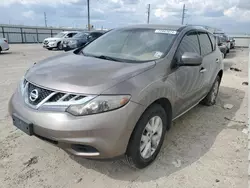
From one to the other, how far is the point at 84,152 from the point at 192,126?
2.31 meters

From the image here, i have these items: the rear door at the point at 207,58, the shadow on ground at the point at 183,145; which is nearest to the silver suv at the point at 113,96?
the shadow on ground at the point at 183,145

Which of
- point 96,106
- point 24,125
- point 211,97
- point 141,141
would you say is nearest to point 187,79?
point 141,141

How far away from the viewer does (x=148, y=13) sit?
5206 centimetres

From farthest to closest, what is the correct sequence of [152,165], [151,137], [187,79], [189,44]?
[189,44] < [187,79] < [152,165] < [151,137]

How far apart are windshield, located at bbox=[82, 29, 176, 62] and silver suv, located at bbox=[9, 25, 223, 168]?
0.04ft

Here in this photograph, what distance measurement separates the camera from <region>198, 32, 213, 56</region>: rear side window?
4.03 metres

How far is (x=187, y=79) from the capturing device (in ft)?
10.6

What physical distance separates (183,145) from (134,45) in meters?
1.59

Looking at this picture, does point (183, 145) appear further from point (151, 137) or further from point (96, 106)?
point (96, 106)

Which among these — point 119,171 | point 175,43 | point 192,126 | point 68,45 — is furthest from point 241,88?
point 68,45

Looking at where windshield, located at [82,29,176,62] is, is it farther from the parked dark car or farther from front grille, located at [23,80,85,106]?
the parked dark car

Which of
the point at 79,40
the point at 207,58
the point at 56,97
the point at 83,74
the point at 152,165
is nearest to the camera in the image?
the point at 56,97

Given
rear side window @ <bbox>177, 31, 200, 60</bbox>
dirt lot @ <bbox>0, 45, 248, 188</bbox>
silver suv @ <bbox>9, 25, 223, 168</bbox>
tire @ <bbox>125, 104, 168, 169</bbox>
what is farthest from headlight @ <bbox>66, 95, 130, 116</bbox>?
rear side window @ <bbox>177, 31, 200, 60</bbox>

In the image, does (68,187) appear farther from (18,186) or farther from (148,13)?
(148,13)
